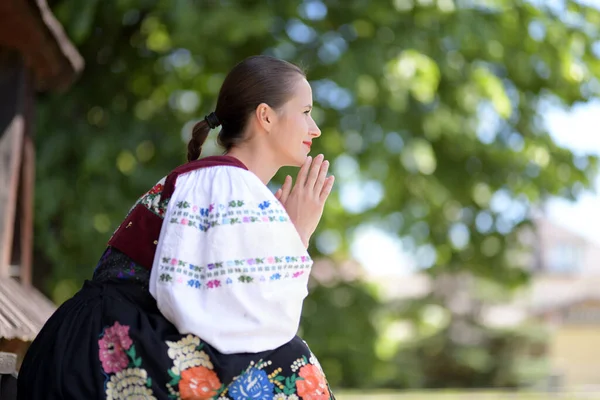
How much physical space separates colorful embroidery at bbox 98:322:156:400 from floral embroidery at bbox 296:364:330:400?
326 mm

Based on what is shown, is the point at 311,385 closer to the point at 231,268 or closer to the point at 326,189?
the point at 231,268

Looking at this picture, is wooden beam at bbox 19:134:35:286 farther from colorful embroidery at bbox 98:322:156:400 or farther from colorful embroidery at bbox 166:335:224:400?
colorful embroidery at bbox 166:335:224:400

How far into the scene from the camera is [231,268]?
207cm

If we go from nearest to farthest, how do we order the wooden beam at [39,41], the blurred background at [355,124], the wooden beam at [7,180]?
the wooden beam at [39,41] < the wooden beam at [7,180] < the blurred background at [355,124]

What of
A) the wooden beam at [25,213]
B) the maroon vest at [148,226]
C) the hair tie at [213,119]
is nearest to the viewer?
the maroon vest at [148,226]

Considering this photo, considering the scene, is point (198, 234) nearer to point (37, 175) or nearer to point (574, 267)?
point (37, 175)

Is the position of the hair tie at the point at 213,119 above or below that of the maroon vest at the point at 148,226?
above

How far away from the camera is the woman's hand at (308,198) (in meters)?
2.30

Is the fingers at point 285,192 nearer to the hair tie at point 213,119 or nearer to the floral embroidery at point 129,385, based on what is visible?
the hair tie at point 213,119

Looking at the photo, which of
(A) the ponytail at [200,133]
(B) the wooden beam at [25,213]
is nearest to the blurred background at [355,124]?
(B) the wooden beam at [25,213]

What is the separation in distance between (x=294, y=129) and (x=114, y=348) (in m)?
0.69

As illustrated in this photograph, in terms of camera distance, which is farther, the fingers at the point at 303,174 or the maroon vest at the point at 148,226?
the fingers at the point at 303,174

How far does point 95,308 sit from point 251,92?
0.65 meters

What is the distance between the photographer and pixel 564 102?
804cm
